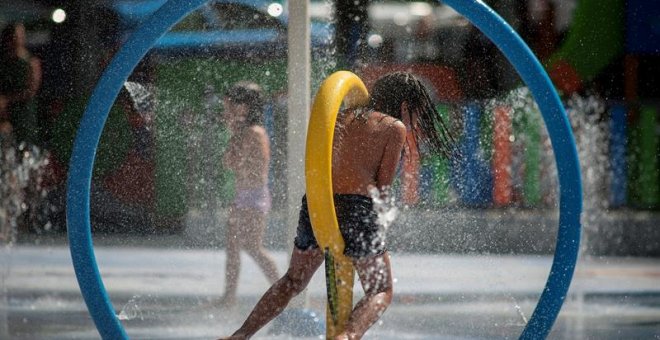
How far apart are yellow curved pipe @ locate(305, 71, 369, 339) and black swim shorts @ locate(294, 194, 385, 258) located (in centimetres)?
7

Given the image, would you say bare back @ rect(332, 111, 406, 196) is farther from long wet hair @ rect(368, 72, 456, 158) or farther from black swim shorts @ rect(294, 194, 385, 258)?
long wet hair @ rect(368, 72, 456, 158)

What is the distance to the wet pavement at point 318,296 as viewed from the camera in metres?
6.37

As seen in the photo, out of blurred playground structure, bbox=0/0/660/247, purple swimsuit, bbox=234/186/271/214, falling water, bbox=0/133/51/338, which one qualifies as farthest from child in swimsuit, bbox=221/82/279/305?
falling water, bbox=0/133/51/338

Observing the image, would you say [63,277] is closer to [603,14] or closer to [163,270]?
[163,270]

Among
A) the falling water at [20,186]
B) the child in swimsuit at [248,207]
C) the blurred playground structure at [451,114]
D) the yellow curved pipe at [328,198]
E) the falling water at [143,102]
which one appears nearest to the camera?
the yellow curved pipe at [328,198]

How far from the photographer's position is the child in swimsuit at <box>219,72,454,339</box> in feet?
16.2

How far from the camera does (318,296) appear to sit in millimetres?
8094

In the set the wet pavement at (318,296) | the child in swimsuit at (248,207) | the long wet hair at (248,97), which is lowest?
the wet pavement at (318,296)

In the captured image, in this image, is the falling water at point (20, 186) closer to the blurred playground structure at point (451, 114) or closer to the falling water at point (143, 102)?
the blurred playground structure at point (451, 114)

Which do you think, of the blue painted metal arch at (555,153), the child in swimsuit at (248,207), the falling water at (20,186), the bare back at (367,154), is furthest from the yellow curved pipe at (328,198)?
the falling water at (20,186)

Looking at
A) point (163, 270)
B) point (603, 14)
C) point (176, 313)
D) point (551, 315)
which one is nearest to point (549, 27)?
point (603, 14)

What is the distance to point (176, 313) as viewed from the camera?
709 cm

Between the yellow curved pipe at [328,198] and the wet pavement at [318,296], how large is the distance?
112 centimetres

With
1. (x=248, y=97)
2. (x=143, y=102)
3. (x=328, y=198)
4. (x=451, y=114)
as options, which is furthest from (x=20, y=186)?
(x=328, y=198)
